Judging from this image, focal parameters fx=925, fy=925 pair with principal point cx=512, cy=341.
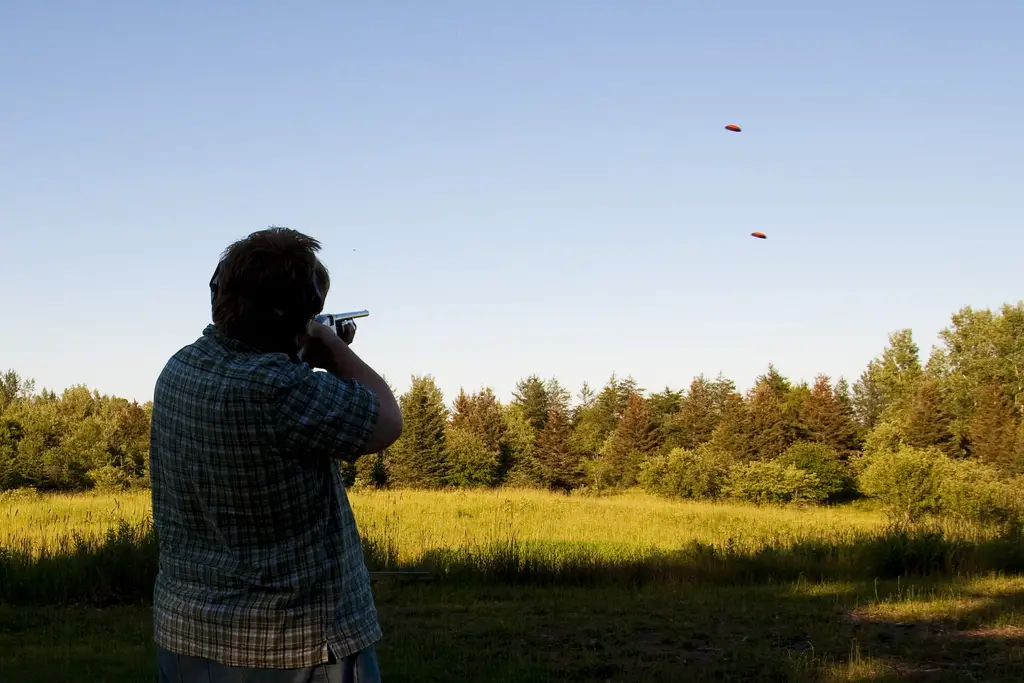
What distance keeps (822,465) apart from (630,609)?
26.1 metres

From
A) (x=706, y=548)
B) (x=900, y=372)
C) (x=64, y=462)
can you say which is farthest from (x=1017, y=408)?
(x=64, y=462)

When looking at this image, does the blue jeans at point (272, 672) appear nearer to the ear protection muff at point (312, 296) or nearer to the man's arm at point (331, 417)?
the man's arm at point (331, 417)

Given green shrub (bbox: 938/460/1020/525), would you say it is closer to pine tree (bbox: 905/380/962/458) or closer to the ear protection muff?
pine tree (bbox: 905/380/962/458)

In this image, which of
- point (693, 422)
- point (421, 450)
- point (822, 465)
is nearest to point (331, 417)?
point (822, 465)

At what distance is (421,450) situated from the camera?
3647cm

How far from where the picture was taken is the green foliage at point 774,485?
3036 centimetres

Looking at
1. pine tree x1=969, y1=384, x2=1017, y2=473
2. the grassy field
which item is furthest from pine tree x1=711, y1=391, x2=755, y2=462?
the grassy field

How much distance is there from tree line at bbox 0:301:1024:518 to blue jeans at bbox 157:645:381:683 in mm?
30031

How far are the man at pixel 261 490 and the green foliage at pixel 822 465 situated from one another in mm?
31471

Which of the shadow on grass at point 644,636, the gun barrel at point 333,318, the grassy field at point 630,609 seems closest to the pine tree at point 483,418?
the grassy field at point 630,609

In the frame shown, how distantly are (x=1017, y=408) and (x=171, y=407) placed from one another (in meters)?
48.3

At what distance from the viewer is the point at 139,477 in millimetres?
36688

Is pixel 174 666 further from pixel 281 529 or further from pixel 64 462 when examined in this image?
pixel 64 462

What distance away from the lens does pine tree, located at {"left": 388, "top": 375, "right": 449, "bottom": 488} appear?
36156mm
